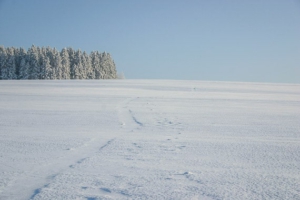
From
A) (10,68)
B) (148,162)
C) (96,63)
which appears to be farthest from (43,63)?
(148,162)

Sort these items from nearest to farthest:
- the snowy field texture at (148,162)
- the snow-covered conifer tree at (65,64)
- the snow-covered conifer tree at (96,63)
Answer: the snowy field texture at (148,162), the snow-covered conifer tree at (65,64), the snow-covered conifer tree at (96,63)

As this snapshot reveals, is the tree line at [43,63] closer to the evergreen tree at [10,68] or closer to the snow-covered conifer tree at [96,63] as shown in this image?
the evergreen tree at [10,68]

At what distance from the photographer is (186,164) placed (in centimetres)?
285

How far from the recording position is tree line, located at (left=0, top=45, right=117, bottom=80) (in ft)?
193

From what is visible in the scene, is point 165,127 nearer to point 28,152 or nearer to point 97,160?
point 97,160

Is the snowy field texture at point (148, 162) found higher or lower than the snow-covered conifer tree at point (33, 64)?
lower

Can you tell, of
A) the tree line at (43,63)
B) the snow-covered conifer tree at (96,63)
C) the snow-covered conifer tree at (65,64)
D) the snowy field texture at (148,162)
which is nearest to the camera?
the snowy field texture at (148,162)

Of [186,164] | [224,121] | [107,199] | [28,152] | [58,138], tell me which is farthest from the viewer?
[224,121]

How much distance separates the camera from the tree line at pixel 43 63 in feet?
193

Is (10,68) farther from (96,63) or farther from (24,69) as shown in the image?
(96,63)

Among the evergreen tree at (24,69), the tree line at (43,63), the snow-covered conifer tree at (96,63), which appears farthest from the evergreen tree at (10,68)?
the snow-covered conifer tree at (96,63)

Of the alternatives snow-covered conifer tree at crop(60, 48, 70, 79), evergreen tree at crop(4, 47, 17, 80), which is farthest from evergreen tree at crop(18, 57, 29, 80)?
snow-covered conifer tree at crop(60, 48, 70, 79)

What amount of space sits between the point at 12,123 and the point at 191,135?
4215 mm

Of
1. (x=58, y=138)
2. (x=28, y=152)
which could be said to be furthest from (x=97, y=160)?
(x=58, y=138)
